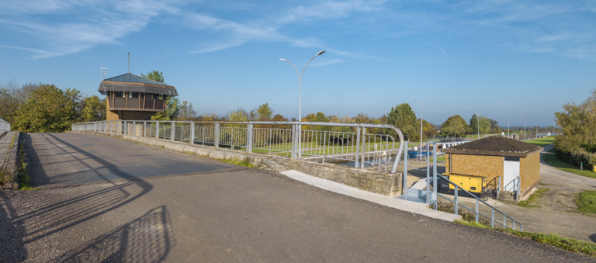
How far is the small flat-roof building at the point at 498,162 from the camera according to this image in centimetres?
Result: 2023

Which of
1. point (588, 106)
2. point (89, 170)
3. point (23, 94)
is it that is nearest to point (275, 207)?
point (89, 170)

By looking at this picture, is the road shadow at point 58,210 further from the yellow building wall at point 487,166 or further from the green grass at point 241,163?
the yellow building wall at point 487,166

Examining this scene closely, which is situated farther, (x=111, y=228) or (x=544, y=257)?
(x=111, y=228)

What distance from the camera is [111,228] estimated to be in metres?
4.37

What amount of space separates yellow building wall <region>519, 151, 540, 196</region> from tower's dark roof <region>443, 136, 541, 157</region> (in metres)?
0.52

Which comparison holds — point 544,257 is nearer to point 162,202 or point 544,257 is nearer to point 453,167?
point 162,202

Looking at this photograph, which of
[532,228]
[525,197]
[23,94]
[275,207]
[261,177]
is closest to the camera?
[275,207]

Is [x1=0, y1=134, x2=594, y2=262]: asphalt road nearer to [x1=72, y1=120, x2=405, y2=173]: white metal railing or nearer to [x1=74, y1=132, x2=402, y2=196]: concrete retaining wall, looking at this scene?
[x1=74, y1=132, x2=402, y2=196]: concrete retaining wall

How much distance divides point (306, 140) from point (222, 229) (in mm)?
4963

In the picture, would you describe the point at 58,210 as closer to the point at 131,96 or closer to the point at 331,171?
the point at 331,171

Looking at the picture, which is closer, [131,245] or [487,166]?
[131,245]

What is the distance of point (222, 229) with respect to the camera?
453cm

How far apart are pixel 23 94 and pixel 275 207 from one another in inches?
3013

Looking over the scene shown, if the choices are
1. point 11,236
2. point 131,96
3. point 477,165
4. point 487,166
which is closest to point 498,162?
point 487,166
